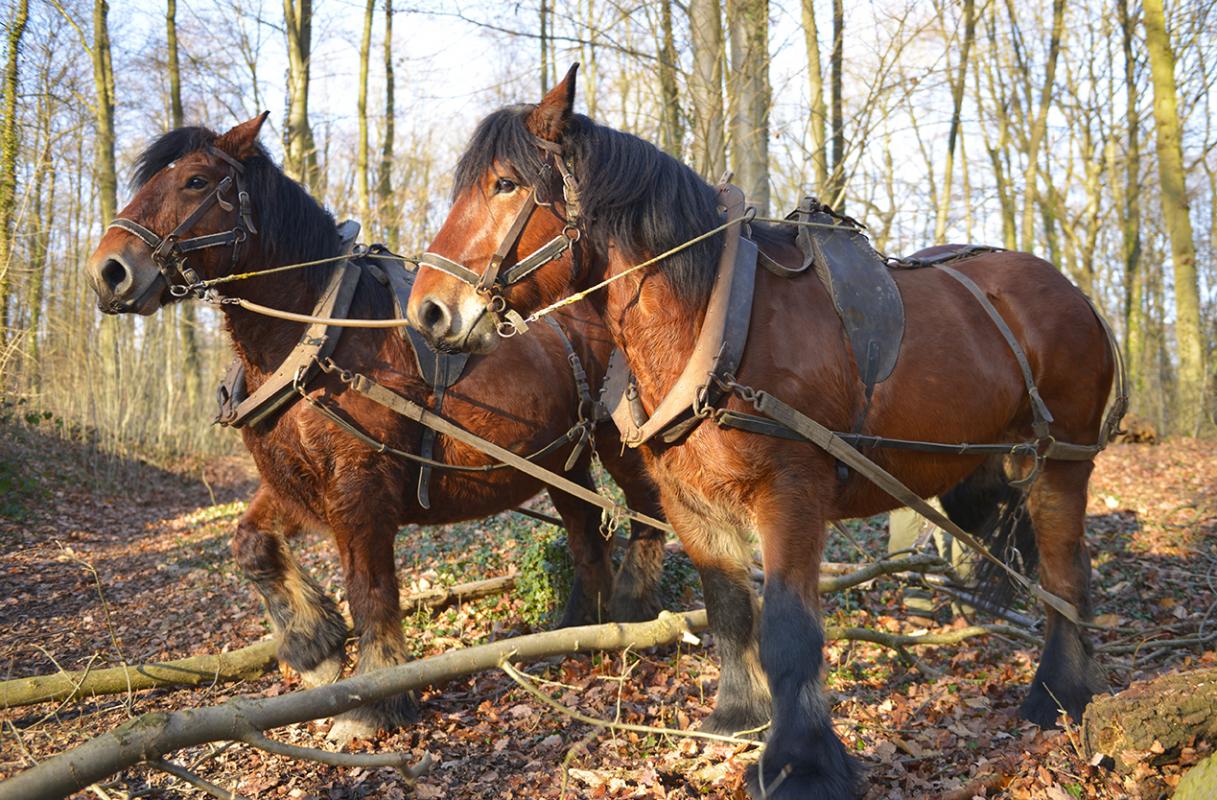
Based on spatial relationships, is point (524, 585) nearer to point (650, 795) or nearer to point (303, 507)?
point (303, 507)

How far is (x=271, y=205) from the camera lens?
174 inches

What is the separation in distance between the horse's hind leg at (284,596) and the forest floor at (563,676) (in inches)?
15.2

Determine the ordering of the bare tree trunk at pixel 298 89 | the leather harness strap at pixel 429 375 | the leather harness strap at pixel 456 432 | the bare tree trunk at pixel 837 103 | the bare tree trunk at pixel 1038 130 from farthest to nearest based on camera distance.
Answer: the bare tree trunk at pixel 1038 130, the bare tree trunk at pixel 298 89, the bare tree trunk at pixel 837 103, the leather harness strap at pixel 429 375, the leather harness strap at pixel 456 432

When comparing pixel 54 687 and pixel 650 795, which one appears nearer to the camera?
pixel 650 795

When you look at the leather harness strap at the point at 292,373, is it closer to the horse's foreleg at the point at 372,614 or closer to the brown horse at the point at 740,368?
the horse's foreleg at the point at 372,614

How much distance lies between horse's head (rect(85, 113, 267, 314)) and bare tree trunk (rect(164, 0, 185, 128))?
14029 mm

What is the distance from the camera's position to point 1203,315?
60.9ft

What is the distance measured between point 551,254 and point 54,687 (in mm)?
3362

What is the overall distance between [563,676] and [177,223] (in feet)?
10.2

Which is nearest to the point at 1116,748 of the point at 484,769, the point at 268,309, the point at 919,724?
the point at 919,724

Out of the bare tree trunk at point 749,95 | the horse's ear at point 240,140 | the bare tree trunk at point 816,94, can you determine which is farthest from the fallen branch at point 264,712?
the bare tree trunk at point 816,94

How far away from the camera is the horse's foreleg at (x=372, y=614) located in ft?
13.6

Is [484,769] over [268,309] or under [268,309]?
under

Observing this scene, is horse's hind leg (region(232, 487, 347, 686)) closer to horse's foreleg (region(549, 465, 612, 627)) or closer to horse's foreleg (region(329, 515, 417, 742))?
horse's foreleg (region(329, 515, 417, 742))
